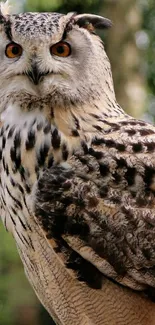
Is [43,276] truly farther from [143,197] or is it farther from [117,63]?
[117,63]

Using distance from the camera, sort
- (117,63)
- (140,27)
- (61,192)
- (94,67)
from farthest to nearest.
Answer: (140,27) → (117,63) → (94,67) → (61,192)

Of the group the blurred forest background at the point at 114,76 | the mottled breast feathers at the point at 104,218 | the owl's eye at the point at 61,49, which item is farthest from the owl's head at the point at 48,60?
the blurred forest background at the point at 114,76

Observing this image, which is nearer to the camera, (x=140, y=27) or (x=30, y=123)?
(x=30, y=123)

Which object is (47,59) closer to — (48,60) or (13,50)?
(48,60)

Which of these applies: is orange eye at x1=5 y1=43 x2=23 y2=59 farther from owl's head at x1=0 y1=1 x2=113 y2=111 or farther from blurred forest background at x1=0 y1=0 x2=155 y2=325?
blurred forest background at x1=0 y1=0 x2=155 y2=325

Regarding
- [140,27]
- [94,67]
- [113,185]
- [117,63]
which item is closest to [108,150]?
[113,185]

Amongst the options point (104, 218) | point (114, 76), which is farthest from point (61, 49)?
point (114, 76)

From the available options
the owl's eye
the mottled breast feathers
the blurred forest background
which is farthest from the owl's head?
the blurred forest background
